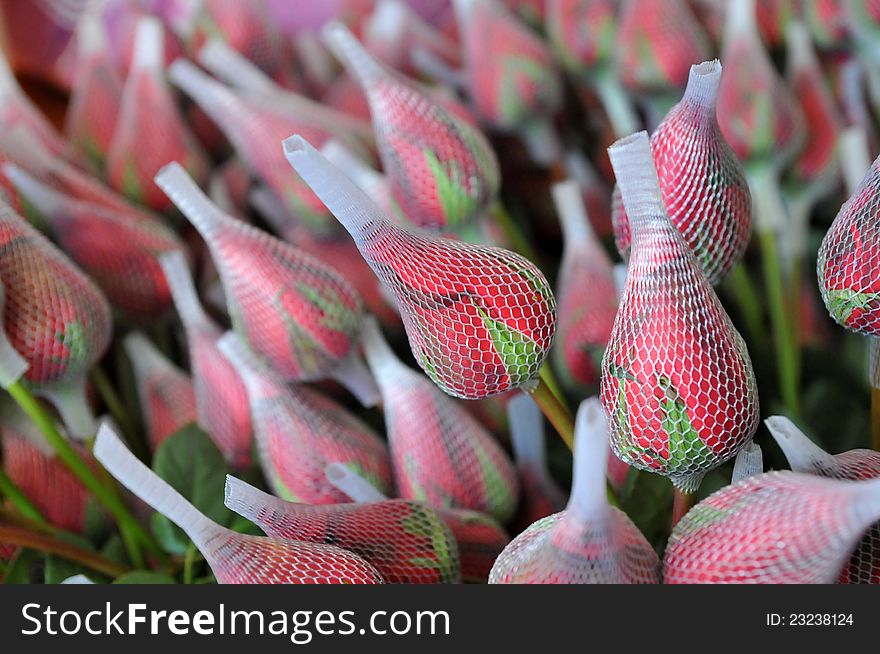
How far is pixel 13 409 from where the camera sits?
0.53 meters

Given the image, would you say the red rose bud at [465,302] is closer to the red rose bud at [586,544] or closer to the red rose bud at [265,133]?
the red rose bud at [586,544]

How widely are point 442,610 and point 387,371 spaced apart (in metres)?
0.18

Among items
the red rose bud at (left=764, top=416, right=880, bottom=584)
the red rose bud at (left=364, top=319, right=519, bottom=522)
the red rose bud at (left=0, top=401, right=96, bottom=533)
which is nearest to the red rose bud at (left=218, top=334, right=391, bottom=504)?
the red rose bud at (left=364, top=319, right=519, bottom=522)

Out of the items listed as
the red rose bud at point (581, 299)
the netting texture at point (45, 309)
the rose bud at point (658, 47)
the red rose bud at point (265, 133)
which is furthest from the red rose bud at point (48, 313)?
the rose bud at point (658, 47)

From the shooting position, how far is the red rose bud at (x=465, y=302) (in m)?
0.32

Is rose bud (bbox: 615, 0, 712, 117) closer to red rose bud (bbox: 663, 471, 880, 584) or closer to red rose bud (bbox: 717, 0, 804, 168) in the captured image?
red rose bud (bbox: 717, 0, 804, 168)

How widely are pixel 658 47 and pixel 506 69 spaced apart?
0.10m

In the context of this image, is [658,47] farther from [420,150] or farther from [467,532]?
[467,532]

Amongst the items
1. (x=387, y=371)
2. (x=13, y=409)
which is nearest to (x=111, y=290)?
(x=13, y=409)

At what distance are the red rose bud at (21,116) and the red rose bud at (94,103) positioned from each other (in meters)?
0.04

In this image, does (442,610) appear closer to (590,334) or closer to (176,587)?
(176,587)

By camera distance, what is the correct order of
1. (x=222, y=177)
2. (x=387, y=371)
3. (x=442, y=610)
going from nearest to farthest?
(x=442, y=610), (x=387, y=371), (x=222, y=177)

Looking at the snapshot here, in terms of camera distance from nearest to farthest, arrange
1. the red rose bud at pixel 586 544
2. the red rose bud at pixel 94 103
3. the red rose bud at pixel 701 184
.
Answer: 1. the red rose bud at pixel 586 544
2. the red rose bud at pixel 701 184
3. the red rose bud at pixel 94 103

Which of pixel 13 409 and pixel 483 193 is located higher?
pixel 483 193
